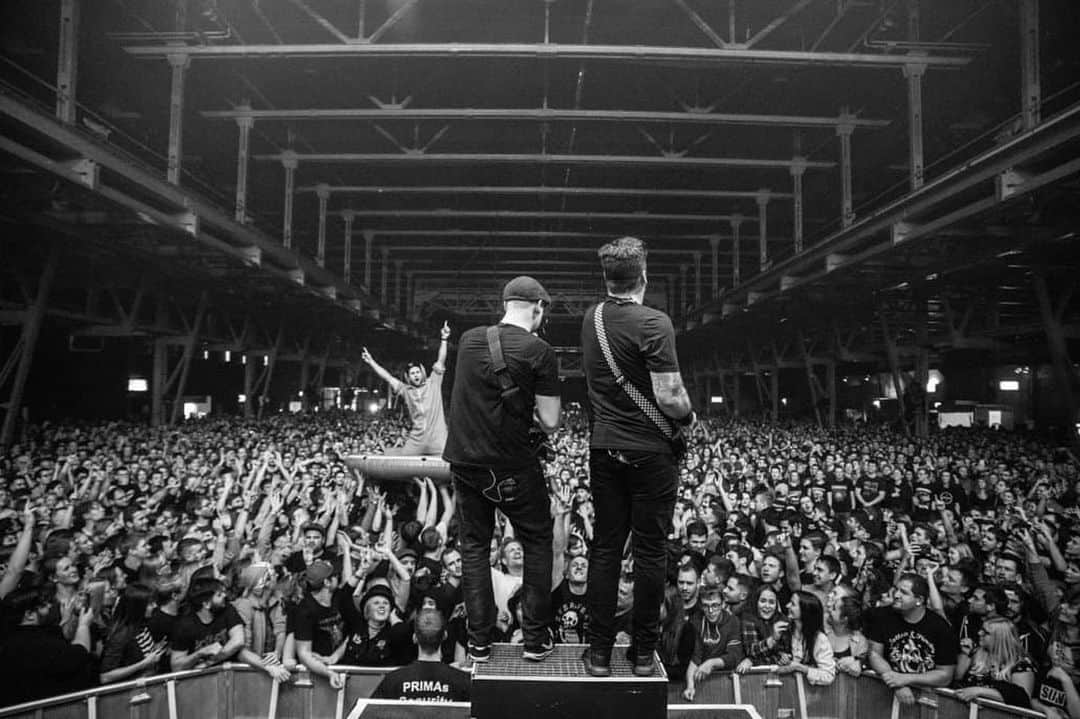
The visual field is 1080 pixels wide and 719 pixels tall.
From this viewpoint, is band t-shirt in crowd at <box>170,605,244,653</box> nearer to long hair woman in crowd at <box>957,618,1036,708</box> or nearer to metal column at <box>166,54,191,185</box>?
long hair woman in crowd at <box>957,618,1036,708</box>

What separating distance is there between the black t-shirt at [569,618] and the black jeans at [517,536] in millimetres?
2339

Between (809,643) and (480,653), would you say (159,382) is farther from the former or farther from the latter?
(480,653)

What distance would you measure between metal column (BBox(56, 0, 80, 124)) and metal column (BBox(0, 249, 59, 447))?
2926 mm

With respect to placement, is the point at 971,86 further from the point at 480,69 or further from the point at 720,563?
the point at 720,563

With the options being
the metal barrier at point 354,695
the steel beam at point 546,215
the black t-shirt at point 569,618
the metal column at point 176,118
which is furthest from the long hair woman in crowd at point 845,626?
the steel beam at point 546,215

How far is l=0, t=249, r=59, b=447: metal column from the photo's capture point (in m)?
12.6

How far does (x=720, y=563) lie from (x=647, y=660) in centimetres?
339

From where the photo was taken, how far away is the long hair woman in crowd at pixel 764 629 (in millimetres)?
5602

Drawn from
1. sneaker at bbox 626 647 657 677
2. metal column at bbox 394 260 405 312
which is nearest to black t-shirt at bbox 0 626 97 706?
sneaker at bbox 626 647 657 677

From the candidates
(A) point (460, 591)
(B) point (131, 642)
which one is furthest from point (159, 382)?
(A) point (460, 591)

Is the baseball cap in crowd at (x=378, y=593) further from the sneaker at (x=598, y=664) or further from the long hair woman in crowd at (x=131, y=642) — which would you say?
the sneaker at (x=598, y=664)

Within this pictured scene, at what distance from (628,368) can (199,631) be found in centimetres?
435

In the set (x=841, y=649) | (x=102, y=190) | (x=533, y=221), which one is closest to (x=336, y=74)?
(x=102, y=190)

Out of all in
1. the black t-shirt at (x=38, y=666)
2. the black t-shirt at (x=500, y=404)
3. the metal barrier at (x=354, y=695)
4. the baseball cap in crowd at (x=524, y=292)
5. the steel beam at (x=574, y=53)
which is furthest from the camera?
the steel beam at (x=574, y=53)
